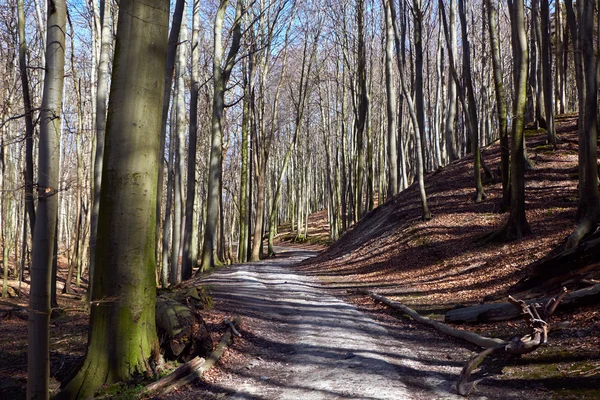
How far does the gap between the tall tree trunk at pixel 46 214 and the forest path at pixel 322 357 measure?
1851 mm

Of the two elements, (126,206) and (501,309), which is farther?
(501,309)

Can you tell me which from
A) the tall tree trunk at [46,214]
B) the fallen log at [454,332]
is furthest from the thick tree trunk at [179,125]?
the tall tree trunk at [46,214]

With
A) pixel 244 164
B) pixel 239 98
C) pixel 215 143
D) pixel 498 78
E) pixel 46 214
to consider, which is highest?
pixel 239 98

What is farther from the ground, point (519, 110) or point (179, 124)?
point (179, 124)

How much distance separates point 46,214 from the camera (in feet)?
17.9

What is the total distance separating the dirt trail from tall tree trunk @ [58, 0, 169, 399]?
116 cm

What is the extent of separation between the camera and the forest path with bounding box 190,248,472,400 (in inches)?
201

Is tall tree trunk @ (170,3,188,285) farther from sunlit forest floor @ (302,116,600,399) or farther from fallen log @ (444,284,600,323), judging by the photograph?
fallen log @ (444,284,600,323)

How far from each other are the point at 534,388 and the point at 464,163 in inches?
747

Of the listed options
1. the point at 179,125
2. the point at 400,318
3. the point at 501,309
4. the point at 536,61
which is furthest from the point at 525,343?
the point at 536,61

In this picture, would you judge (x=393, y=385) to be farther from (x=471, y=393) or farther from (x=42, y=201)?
(x=42, y=201)

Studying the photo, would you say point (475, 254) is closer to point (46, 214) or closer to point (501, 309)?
point (501, 309)

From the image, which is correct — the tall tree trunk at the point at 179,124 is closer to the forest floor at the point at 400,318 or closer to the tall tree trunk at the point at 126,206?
the forest floor at the point at 400,318

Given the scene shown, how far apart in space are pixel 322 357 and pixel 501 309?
9.90 ft
